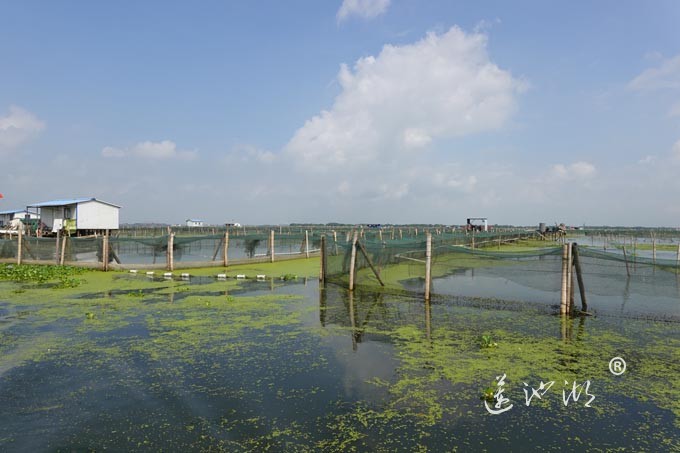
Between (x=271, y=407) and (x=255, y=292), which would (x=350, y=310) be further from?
(x=271, y=407)

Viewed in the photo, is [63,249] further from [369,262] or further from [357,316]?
[357,316]

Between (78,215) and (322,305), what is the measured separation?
3504 centimetres

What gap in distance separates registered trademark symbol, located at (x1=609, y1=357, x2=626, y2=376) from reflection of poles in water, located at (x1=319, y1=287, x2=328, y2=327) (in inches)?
211

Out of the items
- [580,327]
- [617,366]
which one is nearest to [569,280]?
[580,327]

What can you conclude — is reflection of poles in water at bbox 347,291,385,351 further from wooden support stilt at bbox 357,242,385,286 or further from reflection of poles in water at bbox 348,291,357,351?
wooden support stilt at bbox 357,242,385,286

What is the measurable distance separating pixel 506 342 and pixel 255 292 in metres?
8.28

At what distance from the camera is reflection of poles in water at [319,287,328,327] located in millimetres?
9383

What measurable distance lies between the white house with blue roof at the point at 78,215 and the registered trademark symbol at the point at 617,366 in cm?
4024

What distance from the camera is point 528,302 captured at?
10.6m

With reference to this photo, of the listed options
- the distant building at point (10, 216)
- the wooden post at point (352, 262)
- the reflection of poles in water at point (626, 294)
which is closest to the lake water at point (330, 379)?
the reflection of poles in water at point (626, 294)

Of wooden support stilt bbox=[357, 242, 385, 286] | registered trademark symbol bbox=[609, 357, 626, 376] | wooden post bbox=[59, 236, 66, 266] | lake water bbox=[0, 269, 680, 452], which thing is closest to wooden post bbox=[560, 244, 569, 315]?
lake water bbox=[0, 269, 680, 452]

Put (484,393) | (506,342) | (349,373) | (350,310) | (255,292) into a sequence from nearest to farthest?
(484,393) → (349,373) → (506,342) → (350,310) → (255,292)

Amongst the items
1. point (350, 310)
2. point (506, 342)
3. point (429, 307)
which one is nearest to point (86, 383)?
point (350, 310)

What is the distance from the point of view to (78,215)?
36.7 metres
